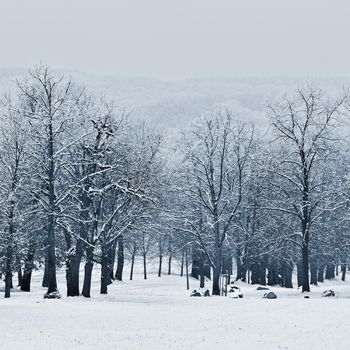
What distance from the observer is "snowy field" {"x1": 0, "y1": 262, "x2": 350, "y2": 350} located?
60.4 feet

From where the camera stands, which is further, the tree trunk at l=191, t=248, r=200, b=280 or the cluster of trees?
the tree trunk at l=191, t=248, r=200, b=280

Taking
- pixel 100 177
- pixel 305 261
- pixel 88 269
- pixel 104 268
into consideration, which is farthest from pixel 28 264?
pixel 305 261

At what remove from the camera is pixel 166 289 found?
5097 centimetres

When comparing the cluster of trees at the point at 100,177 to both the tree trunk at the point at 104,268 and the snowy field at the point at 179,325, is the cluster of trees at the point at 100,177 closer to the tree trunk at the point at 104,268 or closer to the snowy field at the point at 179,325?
the tree trunk at the point at 104,268

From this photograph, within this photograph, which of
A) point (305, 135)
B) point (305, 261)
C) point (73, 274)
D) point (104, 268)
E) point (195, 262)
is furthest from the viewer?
point (195, 262)

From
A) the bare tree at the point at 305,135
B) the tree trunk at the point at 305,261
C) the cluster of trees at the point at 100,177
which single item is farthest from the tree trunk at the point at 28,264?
the tree trunk at the point at 305,261

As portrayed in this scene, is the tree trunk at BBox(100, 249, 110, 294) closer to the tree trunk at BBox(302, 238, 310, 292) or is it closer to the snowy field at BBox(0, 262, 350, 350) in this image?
the snowy field at BBox(0, 262, 350, 350)

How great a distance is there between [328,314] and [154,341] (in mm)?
9469

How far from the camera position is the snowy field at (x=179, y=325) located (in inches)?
725

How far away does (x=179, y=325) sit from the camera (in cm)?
2227

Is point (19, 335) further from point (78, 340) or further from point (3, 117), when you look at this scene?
point (3, 117)

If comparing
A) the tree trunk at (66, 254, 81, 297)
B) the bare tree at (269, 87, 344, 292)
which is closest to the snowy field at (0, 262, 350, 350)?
the tree trunk at (66, 254, 81, 297)

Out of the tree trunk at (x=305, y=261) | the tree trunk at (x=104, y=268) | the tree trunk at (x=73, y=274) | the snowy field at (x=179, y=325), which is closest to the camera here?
the snowy field at (x=179, y=325)

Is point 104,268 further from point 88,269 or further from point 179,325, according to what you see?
point 179,325
